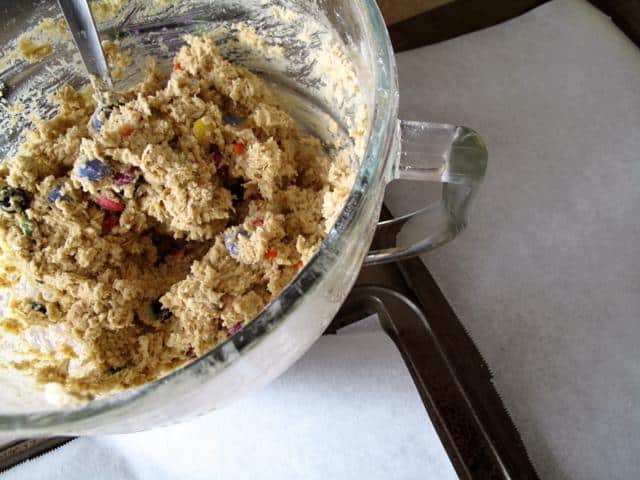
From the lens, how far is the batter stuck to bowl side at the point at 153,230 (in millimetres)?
510

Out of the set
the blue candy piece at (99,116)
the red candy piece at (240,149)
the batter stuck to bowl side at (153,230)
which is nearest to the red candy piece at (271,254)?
the batter stuck to bowl side at (153,230)

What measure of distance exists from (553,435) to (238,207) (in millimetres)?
476

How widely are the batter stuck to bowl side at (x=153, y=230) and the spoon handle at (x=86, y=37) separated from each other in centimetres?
7

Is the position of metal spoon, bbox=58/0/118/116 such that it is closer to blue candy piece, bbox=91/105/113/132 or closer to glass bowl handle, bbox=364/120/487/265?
blue candy piece, bbox=91/105/113/132

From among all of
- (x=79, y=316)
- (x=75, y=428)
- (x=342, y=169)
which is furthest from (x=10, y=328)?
(x=342, y=169)

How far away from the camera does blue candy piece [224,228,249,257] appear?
0.52 metres

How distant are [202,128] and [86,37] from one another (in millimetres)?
167

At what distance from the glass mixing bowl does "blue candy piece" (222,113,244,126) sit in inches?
4.1

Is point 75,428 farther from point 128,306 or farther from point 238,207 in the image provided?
point 238,207

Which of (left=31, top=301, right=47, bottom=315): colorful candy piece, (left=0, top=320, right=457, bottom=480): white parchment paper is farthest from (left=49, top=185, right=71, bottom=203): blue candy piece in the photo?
(left=0, top=320, right=457, bottom=480): white parchment paper

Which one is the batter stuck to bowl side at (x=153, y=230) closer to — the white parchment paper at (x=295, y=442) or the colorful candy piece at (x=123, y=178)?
the colorful candy piece at (x=123, y=178)

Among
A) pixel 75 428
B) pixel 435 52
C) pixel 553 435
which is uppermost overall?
pixel 75 428

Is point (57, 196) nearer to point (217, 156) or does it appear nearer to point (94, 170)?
point (94, 170)

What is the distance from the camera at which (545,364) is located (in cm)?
73
